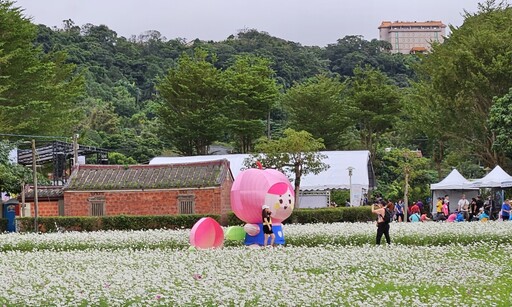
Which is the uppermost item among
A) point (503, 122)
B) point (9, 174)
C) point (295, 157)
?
point (503, 122)

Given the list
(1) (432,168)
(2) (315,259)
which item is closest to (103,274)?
(2) (315,259)

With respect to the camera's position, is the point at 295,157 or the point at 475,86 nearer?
the point at 295,157

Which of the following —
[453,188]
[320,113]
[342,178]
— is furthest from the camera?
[320,113]

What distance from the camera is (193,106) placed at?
228ft

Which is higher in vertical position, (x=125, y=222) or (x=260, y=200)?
(x=260, y=200)

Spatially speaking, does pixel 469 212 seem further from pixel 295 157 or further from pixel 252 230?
pixel 252 230

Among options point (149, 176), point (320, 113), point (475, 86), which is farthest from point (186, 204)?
point (320, 113)

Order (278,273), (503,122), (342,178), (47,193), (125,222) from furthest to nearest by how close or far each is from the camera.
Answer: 1. (342,178)
2. (503,122)
3. (47,193)
4. (125,222)
5. (278,273)

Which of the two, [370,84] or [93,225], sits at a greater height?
[370,84]

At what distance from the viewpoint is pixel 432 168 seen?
69.8 metres

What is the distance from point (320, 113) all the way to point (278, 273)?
52233 millimetres

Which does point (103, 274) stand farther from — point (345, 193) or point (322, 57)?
point (322, 57)

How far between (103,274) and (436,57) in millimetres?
51131

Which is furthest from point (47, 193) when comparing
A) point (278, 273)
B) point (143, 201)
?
point (278, 273)
